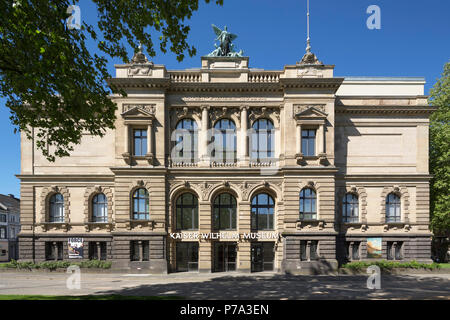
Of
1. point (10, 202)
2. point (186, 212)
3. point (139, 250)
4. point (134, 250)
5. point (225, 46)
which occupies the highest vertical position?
point (225, 46)

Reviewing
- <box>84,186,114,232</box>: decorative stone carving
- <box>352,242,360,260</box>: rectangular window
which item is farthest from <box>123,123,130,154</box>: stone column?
<box>352,242,360,260</box>: rectangular window

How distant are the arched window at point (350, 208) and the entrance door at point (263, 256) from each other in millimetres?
8217

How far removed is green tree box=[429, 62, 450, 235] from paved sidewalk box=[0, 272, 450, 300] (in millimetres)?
6843

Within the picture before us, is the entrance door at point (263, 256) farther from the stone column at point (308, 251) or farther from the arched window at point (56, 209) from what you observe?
the arched window at point (56, 209)

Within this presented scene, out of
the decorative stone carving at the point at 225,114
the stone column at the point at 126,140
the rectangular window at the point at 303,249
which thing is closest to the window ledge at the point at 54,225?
the stone column at the point at 126,140

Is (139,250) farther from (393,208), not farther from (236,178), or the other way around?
(393,208)

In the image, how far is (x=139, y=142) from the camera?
90.9 ft

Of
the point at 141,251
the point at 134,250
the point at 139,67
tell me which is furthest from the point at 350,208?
the point at 139,67

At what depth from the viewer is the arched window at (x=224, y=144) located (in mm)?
28047

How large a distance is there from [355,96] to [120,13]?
80.7 feet

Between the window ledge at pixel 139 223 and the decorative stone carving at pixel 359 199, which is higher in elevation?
the decorative stone carving at pixel 359 199

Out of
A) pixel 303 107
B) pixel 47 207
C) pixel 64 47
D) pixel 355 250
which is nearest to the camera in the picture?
pixel 64 47

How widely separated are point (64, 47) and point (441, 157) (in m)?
35.1
